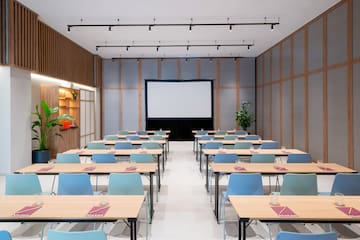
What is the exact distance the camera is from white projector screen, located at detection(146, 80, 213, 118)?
15.8 m

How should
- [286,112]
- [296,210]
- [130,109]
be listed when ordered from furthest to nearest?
[130,109], [286,112], [296,210]

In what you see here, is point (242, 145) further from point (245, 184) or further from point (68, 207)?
point (68, 207)

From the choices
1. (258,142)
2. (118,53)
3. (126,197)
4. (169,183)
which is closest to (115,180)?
(126,197)

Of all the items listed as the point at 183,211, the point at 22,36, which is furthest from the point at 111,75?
the point at 183,211

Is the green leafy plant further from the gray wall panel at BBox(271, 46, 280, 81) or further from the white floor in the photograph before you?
the gray wall panel at BBox(271, 46, 280, 81)

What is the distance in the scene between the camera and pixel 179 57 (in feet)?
52.4

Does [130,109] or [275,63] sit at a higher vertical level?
[275,63]

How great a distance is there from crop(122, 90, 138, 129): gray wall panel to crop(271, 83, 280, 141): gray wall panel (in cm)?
668

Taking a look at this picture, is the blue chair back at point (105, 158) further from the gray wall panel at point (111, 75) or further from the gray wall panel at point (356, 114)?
the gray wall panel at point (111, 75)

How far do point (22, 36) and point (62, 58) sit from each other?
→ 326 cm

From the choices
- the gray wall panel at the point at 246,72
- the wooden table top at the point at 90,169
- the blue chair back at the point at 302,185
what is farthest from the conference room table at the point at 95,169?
the gray wall panel at the point at 246,72

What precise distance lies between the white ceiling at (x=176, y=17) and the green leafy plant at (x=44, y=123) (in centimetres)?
261

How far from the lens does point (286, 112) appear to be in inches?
457

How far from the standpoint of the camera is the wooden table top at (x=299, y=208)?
2.60m
